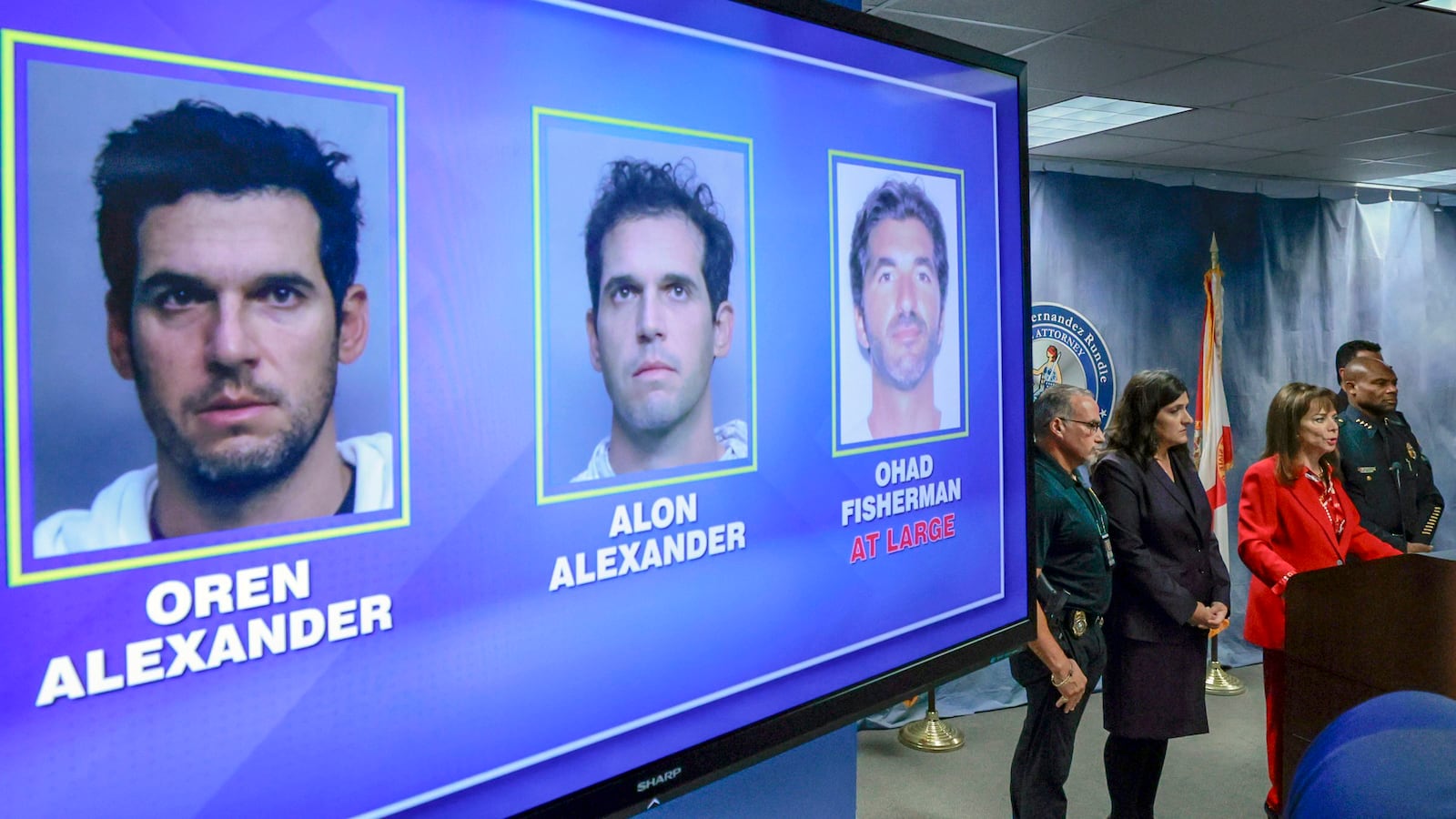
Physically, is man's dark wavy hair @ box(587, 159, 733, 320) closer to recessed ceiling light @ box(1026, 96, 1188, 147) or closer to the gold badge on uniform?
the gold badge on uniform

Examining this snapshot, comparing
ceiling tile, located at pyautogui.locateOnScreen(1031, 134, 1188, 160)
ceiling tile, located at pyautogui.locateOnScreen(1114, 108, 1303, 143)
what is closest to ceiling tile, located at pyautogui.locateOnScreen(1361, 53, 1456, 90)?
ceiling tile, located at pyautogui.locateOnScreen(1114, 108, 1303, 143)

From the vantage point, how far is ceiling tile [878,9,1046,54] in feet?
9.93

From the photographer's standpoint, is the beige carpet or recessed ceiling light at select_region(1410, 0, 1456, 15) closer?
recessed ceiling light at select_region(1410, 0, 1456, 15)

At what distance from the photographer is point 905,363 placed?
135 centimetres

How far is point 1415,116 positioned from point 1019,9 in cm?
273

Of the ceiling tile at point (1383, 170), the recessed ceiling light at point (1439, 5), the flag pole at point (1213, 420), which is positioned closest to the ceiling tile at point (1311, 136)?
the flag pole at point (1213, 420)

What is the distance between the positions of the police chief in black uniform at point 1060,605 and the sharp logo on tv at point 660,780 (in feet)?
5.56

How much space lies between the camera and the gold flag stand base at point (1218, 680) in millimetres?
4809

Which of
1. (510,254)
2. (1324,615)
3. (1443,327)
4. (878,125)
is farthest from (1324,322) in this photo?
(510,254)

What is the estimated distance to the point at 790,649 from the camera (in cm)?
120

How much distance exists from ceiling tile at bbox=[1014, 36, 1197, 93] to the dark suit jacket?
4.34 feet

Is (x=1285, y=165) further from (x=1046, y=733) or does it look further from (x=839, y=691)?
(x=839, y=691)

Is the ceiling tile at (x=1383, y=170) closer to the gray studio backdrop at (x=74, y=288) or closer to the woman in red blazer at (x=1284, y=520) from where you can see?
the woman in red blazer at (x=1284, y=520)

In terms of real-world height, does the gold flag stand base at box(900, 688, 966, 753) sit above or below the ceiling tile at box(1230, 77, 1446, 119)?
below
